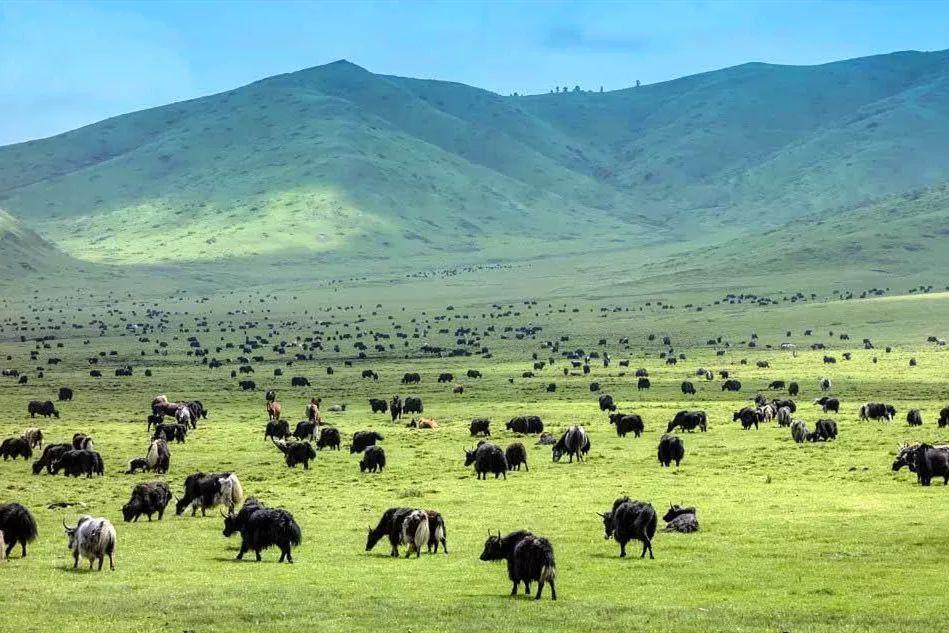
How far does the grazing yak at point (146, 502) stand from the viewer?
96.7 feet

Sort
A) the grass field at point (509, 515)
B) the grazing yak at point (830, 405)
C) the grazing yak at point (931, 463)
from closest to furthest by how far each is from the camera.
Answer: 1. the grass field at point (509, 515)
2. the grazing yak at point (931, 463)
3. the grazing yak at point (830, 405)

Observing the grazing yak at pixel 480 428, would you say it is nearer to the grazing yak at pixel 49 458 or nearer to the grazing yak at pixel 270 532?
the grazing yak at pixel 49 458

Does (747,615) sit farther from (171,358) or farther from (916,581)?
(171,358)

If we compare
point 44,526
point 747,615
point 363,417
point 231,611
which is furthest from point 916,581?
point 363,417

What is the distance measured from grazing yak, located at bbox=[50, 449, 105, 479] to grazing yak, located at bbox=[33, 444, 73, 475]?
658 millimetres

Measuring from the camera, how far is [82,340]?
399 ft

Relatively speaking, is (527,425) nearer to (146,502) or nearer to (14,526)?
(146,502)

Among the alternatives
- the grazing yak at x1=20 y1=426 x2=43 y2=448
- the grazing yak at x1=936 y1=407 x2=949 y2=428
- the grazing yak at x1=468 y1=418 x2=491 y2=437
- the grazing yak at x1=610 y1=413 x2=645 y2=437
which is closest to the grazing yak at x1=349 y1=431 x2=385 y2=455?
the grazing yak at x1=468 y1=418 x2=491 y2=437

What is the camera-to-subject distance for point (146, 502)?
29562mm

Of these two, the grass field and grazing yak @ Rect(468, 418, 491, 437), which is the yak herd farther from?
the grass field

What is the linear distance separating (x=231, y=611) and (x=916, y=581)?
1137cm

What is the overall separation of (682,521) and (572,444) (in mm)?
13674

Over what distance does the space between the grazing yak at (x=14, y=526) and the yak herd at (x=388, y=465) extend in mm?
21

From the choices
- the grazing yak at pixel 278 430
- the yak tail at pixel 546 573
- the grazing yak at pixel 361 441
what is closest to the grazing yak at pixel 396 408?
the grazing yak at pixel 278 430
